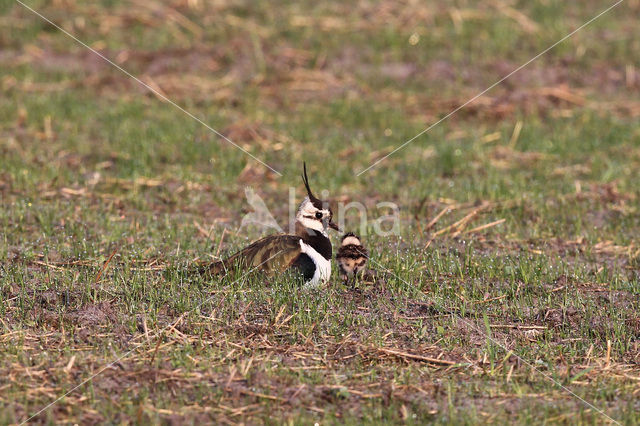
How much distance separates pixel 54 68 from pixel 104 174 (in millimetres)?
4516

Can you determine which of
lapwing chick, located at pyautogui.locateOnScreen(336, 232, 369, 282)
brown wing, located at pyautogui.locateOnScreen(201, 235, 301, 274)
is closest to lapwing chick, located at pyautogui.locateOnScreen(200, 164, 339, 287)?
brown wing, located at pyautogui.locateOnScreen(201, 235, 301, 274)

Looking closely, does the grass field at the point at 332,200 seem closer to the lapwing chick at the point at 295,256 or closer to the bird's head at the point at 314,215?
the lapwing chick at the point at 295,256

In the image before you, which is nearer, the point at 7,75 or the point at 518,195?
the point at 518,195

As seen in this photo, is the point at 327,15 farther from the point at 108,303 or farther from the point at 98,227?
the point at 108,303

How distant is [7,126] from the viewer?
12422mm

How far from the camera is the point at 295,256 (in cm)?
742

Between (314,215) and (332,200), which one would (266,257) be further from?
(332,200)

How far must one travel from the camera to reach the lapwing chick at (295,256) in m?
7.42

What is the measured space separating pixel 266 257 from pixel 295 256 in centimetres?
24

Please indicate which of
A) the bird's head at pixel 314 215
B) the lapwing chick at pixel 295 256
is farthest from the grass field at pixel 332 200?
the bird's head at pixel 314 215

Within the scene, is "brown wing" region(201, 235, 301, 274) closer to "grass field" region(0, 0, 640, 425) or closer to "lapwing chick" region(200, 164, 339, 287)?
"lapwing chick" region(200, 164, 339, 287)

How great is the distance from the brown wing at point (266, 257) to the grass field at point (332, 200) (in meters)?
0.21

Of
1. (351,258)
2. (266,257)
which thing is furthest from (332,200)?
(266,257)

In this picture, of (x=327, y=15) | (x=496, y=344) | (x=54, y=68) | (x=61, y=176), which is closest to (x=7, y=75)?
(x=54, y=68)
